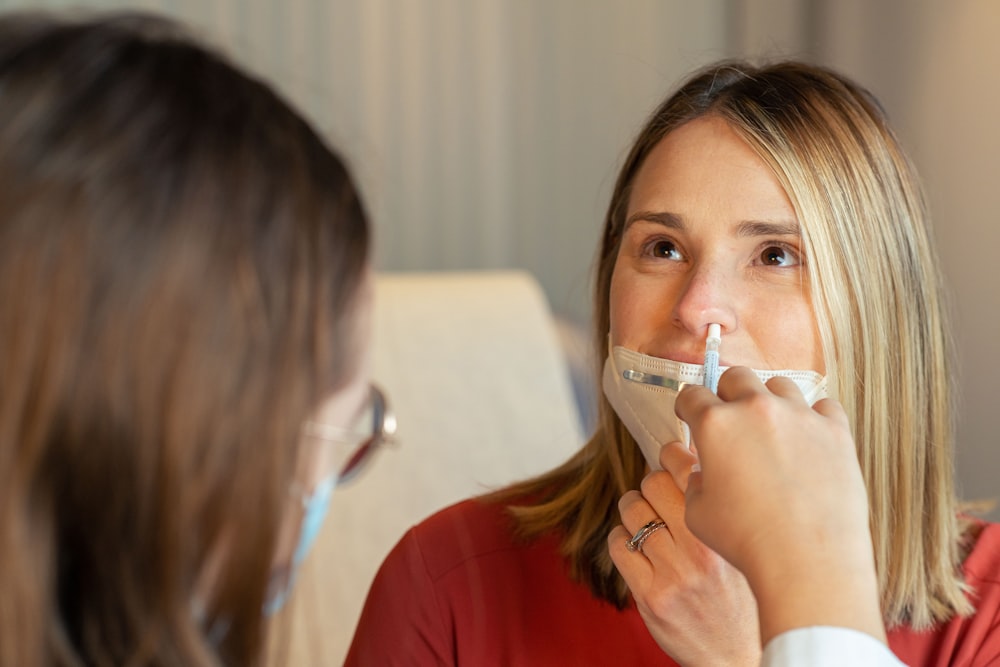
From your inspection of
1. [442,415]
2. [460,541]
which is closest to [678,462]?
[460,541]

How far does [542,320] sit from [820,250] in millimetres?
1654

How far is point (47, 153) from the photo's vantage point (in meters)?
0.65

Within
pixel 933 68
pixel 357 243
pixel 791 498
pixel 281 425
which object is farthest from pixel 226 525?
pixel 933 68

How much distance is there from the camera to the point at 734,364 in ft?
3.98

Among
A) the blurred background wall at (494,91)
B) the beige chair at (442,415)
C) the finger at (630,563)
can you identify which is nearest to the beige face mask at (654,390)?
the finger at (630,563)

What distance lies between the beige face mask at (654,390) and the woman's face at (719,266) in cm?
2

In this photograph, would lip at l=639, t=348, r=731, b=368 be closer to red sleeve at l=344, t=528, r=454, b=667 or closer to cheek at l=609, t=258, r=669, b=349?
cheek at l=609, t=258, r=669, b=349

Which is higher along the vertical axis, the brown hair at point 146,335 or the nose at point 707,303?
the brown hair at point 146,335

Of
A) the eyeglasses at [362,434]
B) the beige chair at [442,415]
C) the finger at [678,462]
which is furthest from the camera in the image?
the beige chair at [442,415]

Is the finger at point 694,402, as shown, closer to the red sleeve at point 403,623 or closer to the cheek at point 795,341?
the cheek at point 795,341

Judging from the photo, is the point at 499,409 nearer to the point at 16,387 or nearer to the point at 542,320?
the point at 542,320

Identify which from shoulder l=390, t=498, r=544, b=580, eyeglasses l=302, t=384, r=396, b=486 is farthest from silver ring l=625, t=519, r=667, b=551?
eyeglasses l=302, t=384, r=396, b=486

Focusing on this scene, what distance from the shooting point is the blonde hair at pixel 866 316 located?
1.25 m

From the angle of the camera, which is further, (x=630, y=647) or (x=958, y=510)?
(x=958, y=510)
